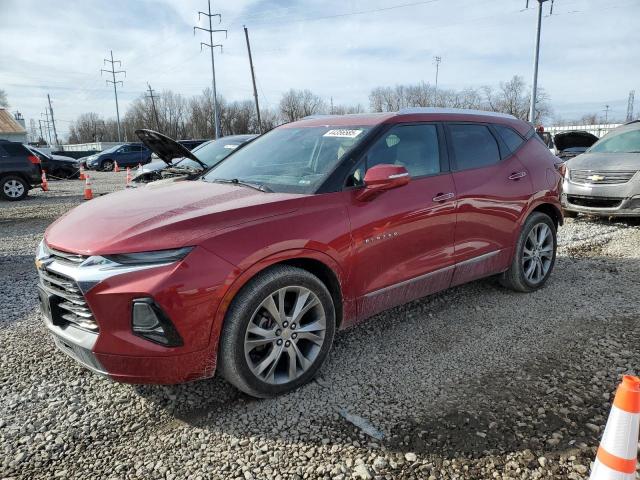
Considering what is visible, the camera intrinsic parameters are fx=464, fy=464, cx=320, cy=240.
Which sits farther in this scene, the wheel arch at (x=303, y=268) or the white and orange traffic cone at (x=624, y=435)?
the wheel arch at (x=303, y=268)

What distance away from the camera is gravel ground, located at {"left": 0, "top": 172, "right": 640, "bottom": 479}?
238cm

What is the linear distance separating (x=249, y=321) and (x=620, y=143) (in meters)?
8.82

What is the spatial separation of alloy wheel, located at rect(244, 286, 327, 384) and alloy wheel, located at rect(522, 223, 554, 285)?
2628 mm

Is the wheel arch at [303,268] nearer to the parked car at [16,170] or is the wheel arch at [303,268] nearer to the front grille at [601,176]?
the front grille at [601,176]

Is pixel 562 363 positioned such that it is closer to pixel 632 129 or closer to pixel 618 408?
pixel 618 408

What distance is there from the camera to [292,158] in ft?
12.0

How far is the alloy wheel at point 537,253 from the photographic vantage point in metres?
4.65

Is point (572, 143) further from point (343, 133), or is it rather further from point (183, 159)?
point (343, 133)

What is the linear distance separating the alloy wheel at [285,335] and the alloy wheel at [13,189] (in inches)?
528

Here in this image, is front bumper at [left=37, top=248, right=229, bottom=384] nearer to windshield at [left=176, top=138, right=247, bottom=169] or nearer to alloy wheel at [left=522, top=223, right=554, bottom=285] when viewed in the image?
alloy wheel at [left=522, top=223, right=554, bottom=285]

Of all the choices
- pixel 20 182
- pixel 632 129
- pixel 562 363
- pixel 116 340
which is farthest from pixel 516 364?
pixel 20 182

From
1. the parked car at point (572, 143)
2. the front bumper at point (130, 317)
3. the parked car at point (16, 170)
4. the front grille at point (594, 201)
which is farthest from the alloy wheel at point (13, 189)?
the parked car at point (572, 143)

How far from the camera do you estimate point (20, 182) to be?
13.3 meters

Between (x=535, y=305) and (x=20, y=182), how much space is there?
46.2 feet
